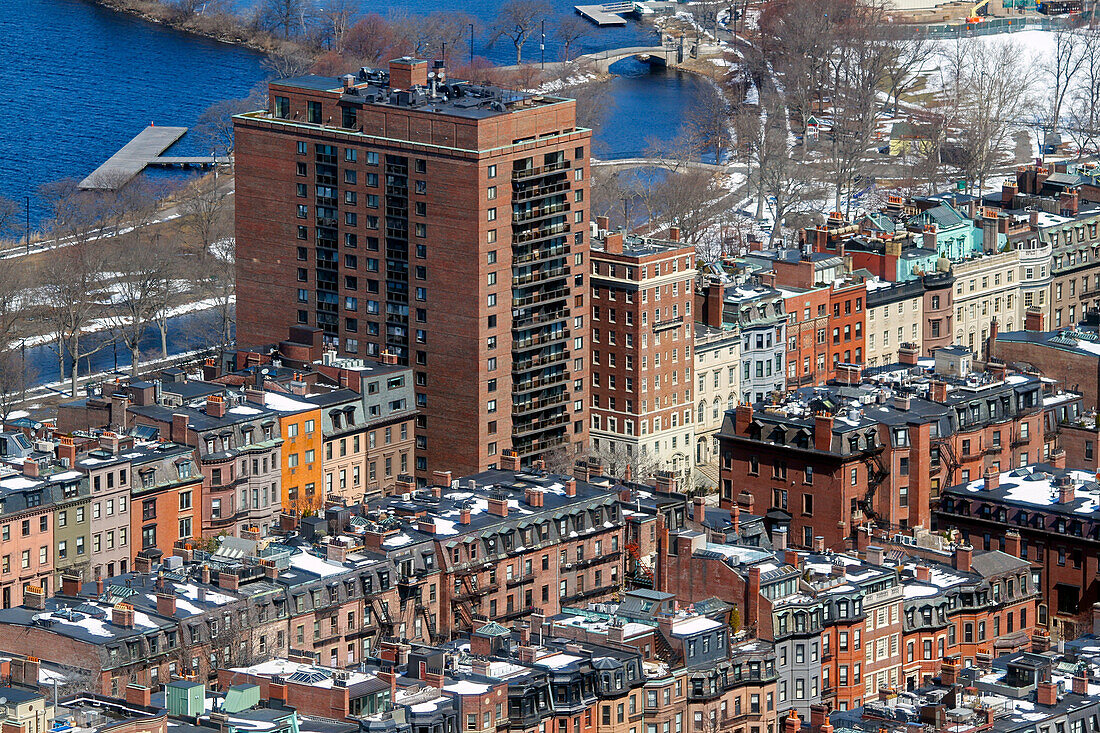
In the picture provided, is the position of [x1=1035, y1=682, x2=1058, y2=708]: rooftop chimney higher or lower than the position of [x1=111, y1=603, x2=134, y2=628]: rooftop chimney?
lower

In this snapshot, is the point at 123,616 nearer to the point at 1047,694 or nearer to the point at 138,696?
the point at 138,696

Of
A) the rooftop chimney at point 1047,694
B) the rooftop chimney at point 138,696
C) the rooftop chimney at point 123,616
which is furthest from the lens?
the rooftop chimney at point 123,616

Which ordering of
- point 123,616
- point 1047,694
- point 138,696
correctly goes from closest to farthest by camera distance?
point 138,696
point 1047,694
point 123,616

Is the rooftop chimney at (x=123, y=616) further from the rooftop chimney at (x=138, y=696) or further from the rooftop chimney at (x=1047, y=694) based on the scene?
the rooftop chimney at (x=1047, y=694)

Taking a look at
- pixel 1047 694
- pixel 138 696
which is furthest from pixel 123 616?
pixel 1047 694

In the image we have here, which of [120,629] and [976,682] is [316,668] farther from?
[976,682]

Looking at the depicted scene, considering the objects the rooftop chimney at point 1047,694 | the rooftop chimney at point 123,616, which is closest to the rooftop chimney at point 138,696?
the rooftop chimney at point 123,616

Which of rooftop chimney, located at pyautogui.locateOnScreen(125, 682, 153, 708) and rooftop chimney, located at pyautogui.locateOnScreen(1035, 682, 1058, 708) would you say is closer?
rooftop chimney, located at pyautogui.locateOnScreen(125, 682, 153, 708)

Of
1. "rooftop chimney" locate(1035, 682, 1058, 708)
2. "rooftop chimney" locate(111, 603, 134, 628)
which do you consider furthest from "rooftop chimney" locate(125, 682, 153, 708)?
"rooftop chimney" locate(1035, 682, 1058, 708)

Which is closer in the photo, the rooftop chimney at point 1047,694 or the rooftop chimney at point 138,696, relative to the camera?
the rooftop chimney at point 138,696

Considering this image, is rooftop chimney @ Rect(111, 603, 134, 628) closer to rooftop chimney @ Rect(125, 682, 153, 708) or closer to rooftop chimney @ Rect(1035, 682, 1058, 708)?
rooftop chimney @ Rect(125, 682, 153, 708)

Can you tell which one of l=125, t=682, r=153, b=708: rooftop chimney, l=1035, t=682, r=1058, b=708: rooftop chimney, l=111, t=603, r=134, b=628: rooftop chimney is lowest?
l=1035, t=682, r=1058, b=708: rooftop chimney
